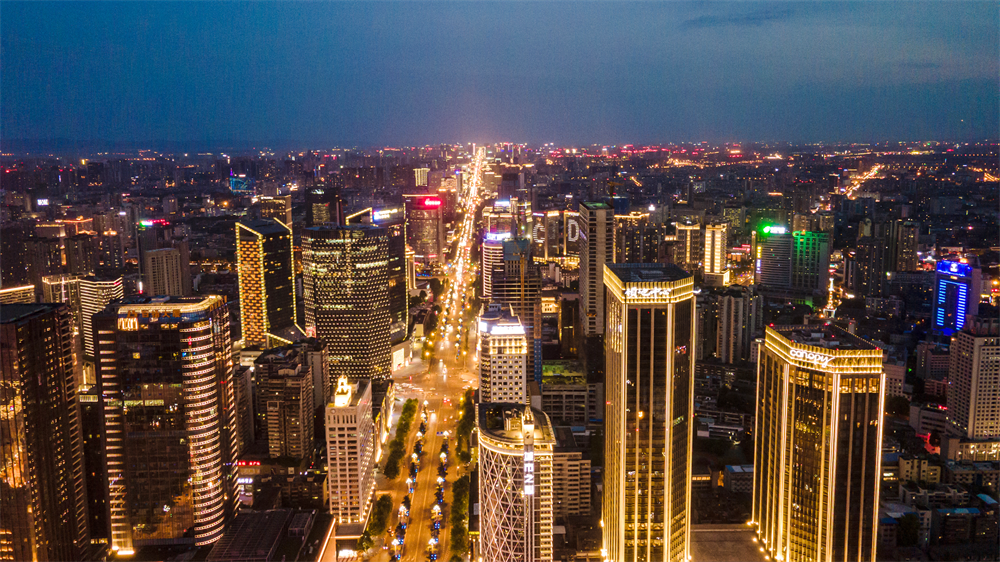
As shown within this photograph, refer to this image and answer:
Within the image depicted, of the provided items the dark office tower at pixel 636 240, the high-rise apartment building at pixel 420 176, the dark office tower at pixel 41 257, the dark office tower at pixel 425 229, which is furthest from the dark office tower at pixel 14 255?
the high-rise apartment building at pixel 420 176

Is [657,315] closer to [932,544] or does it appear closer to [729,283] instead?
[932,544]

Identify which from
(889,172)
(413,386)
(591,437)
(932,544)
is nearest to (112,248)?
(413,386)

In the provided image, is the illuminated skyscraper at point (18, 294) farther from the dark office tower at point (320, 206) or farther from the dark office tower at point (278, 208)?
the dark office tower at point (278, 208)

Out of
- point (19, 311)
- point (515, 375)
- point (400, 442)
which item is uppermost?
point (19, 311)

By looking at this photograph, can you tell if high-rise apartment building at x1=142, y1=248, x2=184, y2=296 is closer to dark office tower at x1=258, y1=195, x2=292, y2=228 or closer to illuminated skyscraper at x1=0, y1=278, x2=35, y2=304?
illuminated skyscraper at x1=0, y1=278, x2=35, y2=304

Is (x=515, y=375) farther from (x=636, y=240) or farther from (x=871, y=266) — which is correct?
(x=871, y=266)

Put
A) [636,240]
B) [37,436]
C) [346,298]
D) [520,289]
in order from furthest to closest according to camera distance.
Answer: [636,240] → [346,298] → [520,289] → [37,436]

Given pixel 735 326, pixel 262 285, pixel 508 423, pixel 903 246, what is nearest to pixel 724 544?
pixel 508 423
